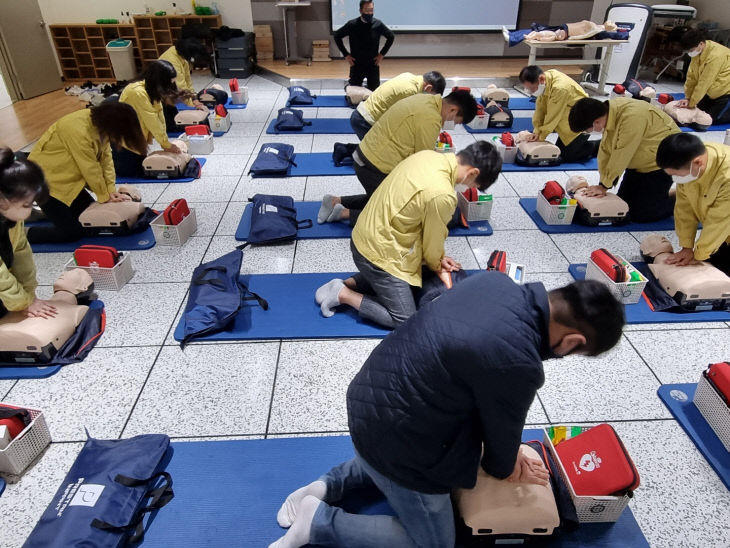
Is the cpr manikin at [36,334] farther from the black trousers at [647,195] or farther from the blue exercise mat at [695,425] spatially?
the black trousers at [647,195]

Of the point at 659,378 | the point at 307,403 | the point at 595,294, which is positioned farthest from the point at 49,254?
the point at 659,378

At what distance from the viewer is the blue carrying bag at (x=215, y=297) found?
9.40 ft

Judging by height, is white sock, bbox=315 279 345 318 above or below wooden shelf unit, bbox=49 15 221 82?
below

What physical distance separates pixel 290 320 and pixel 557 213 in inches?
96.7

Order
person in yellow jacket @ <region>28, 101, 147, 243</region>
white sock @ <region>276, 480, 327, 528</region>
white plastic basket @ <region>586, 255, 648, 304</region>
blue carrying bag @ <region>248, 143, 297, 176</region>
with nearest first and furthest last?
1. white sock @ <region>276, 480, 327, 528</region>
2. white plastic basket @ <region>586, 255, 648, 304</region>
3. person in yellow jacket @ <region>28, 101, 147, 243</region>
4. blue carrying bag @ <region>248, 143, 297, 176</region>

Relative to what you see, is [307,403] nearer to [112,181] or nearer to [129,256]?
[129,256]

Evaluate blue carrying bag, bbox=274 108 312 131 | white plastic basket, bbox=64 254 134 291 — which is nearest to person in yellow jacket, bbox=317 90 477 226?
white plastic basket, bbox=64 254 134 291

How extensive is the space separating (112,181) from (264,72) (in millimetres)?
6023

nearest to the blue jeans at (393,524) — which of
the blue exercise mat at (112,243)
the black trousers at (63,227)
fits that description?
the blue exercise mat at (112,243)

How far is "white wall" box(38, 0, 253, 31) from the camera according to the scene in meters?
8.78

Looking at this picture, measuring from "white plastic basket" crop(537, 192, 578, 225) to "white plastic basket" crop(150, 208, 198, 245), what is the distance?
117 inches

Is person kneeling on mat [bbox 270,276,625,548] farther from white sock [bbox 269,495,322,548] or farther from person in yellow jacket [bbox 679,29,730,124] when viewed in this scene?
person in yellow jacket [bbox 679,29,730,124]

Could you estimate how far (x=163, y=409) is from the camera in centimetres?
241

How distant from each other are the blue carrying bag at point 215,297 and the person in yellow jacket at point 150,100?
5.84ft
